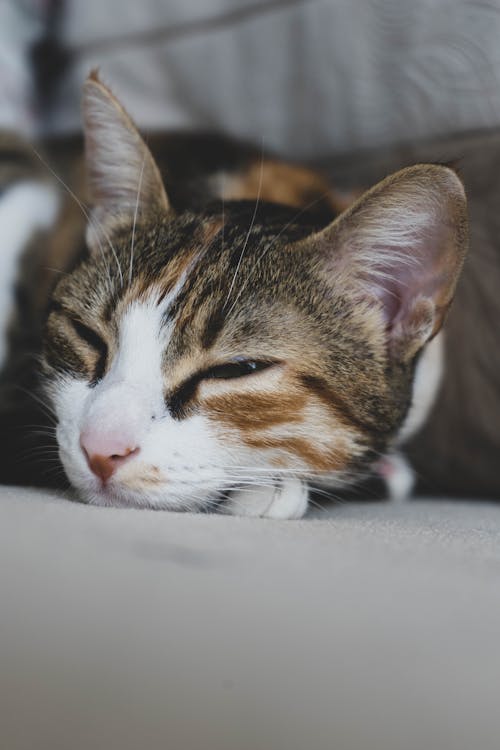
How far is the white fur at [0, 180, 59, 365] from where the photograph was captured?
111cm

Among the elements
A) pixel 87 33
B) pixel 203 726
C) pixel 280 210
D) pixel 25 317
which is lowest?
pixel 25 317

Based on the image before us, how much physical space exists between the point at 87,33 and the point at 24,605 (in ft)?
4.38

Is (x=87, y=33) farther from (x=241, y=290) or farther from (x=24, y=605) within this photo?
(x=24, y=605)

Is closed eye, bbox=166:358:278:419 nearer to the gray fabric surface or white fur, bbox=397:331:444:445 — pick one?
the gray fabric surface

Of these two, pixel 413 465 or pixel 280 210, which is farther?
pixel 413 465

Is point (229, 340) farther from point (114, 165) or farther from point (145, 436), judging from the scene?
point (114, 165)

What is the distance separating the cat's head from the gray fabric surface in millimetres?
148

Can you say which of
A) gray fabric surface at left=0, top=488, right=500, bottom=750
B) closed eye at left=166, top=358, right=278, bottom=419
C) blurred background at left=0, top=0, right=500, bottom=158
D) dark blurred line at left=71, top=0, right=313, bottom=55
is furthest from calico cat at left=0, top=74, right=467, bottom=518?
dark blurred line at left=71, top=0, right=313, bottom=55

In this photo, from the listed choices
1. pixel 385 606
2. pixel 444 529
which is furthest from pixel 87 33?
pixel 385 606

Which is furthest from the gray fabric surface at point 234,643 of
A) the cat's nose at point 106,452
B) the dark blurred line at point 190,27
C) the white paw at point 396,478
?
the dark blurred line at point 190,27

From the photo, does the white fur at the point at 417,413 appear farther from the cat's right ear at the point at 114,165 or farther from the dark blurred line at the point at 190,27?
the dark blurred line at the point at 190,27

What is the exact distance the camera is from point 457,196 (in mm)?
721

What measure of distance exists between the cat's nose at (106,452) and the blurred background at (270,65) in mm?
817

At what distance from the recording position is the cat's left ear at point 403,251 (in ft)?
2.41
